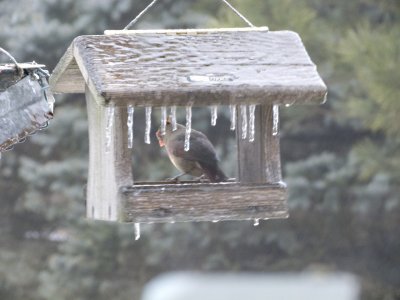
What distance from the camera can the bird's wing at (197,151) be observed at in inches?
146

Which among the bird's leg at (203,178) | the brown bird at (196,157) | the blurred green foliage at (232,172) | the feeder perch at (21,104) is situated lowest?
the blurred green foliage at (232,172)

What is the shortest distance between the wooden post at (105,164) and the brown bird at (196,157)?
301 mm

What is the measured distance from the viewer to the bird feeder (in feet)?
9.82

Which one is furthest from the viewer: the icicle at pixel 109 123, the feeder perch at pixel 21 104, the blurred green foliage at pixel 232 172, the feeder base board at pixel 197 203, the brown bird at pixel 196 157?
the blurred green foliage at pixel 232 172

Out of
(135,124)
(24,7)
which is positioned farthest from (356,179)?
(24,7)

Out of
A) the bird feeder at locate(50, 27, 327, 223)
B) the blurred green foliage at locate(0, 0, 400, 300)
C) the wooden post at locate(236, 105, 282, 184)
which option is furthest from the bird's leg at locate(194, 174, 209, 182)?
the blurred green foliage at locate(0, 0, 400, 300)

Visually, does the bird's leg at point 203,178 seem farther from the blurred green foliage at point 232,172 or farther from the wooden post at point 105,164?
the blurred green foliage at point 232,172

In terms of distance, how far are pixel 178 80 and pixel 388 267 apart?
848cm

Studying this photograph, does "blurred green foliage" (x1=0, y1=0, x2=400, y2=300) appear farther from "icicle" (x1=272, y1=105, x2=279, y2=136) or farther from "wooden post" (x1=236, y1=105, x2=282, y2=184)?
"icicle" (x1=272, y1=105, x2=279, y2=136)

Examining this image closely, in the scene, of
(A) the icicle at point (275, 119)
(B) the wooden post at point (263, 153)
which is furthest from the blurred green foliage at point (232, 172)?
(A) the icicle at point (275, 119)

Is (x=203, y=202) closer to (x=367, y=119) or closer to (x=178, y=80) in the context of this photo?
(x=178, y=80)

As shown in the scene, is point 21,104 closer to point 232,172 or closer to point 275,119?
point 275,119

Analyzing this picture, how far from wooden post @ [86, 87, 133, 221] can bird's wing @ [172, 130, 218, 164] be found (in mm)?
325

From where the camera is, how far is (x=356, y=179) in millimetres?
10305
